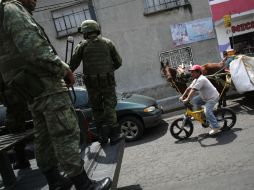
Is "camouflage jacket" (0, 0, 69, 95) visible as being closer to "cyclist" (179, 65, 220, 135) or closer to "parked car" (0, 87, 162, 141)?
"cyclist" (179, 65, 220, 135)

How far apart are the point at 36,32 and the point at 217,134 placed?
242 inches

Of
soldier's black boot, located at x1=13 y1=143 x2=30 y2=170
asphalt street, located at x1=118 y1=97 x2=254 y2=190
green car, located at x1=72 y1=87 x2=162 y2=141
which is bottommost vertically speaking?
asphalt street, located at x1=118 y1=97 x2=254 y2=190

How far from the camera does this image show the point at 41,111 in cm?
305

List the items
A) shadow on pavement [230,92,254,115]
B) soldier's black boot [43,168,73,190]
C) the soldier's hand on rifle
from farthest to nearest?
shadow on pavement [230,92,254,115] < soldier's black boot [43,168,73,190] < the soldier's hand on rifle

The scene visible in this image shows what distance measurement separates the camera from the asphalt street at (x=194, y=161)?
5.45 metres

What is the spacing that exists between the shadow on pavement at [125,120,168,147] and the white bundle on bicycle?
2185 millimetres

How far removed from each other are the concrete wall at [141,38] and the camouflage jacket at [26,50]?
12.6m

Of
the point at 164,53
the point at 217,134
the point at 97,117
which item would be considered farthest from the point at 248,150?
the point at 164,53

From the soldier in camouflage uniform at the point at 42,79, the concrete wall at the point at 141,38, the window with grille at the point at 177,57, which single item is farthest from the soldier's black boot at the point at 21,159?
the window with grille at the point at 177,57

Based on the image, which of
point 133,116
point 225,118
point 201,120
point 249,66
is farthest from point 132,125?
point 249,66

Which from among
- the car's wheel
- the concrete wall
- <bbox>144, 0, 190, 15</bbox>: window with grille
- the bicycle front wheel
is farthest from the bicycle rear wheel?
<bbox>144, 0, 190, 15</bbox>: window with grille

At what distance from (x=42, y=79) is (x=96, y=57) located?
7.25ft

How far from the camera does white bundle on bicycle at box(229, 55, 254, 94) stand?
9.48 m

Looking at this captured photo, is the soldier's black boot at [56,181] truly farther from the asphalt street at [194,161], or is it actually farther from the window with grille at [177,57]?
the window with grille at [177,57]
